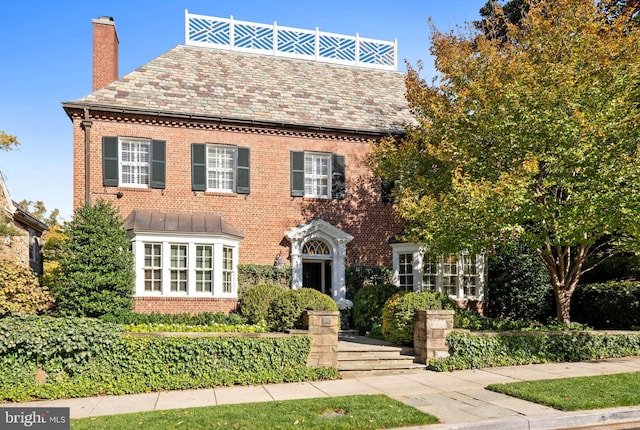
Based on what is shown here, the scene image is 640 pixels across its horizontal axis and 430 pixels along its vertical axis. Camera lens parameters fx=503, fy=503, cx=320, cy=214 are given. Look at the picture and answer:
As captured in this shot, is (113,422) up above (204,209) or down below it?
below

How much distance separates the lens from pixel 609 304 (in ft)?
50.0

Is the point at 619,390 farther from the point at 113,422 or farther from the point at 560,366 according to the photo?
the point at 113,422

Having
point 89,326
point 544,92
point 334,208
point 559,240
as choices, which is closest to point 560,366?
point 559,240

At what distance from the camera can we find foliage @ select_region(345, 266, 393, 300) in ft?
56.1

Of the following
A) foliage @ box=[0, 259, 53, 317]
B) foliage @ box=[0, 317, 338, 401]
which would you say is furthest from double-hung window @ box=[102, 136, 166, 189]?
foliage @ box=[0, 317, 338, 401]

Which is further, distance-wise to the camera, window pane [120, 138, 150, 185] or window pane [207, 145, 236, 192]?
window pane [207, 145, 236, 192]

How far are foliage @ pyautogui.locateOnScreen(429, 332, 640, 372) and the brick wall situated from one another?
648 centimetres

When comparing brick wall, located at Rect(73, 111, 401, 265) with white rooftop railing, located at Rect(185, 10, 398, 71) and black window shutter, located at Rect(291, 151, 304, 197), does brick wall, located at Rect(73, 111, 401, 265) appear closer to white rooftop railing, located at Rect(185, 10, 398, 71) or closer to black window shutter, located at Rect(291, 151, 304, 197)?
black window shutter, located at Rect(291, 151, 304, 197)

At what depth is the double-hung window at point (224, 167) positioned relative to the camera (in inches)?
643

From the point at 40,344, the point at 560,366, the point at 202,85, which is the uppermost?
the point at 202,85

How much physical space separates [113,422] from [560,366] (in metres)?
9.38

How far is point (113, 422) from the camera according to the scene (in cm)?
705

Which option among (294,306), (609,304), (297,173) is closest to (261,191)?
(297,173)

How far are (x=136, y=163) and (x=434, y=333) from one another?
34.6 feet
